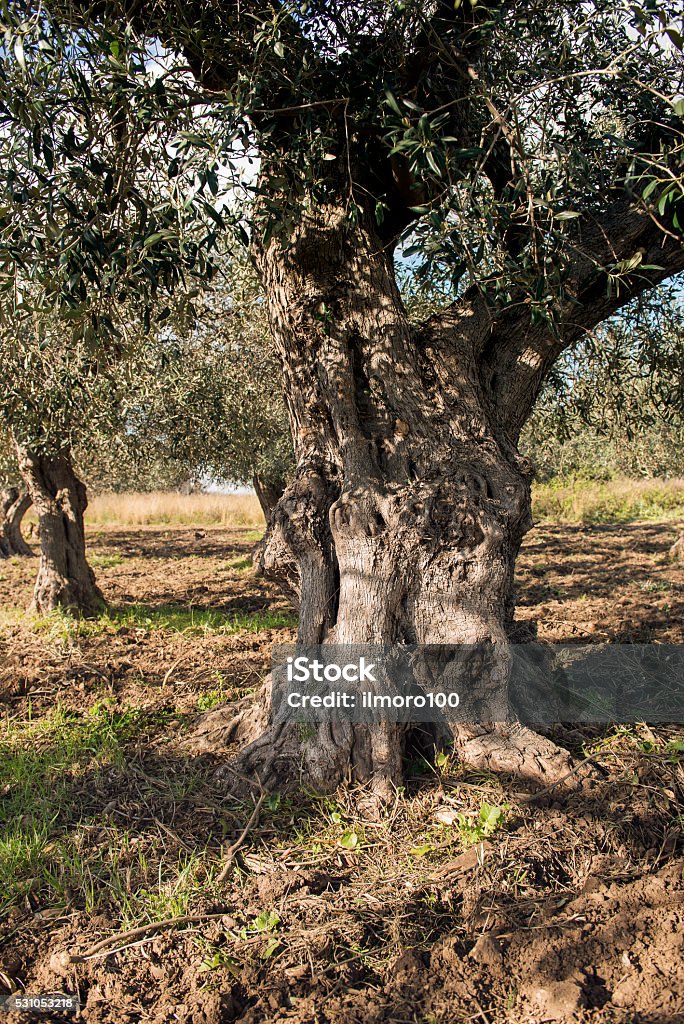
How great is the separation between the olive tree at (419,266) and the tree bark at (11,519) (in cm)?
1179

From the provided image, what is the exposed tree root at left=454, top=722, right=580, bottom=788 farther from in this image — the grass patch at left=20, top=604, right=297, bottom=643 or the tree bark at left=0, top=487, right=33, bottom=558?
the tree bark at left=0, top=487, right=33, bottom=558

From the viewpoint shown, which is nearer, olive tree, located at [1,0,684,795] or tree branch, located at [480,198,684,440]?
olive tree, located at [1,0,684,795]

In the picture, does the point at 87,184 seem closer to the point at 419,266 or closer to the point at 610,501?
the point at 419,266

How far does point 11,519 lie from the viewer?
14578 mm

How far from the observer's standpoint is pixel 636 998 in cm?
245

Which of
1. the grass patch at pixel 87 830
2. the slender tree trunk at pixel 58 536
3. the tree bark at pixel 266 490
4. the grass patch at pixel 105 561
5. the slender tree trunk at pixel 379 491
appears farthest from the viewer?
the grass patch at pixel 105 561

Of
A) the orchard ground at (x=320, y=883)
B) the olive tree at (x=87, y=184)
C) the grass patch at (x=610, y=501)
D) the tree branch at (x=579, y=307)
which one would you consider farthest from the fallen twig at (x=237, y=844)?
the grass patch at (x=610, y=501)

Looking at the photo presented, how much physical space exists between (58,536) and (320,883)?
20.2 ft

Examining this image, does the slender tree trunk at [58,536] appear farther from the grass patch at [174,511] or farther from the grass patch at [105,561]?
the grass patch at [174,511]

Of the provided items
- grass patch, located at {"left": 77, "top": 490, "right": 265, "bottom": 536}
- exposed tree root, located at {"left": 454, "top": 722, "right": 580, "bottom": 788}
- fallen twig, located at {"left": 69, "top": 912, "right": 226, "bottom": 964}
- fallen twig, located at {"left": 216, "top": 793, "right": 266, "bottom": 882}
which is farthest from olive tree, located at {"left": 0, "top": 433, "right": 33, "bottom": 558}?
fallen twig, located at {"left": 69, "top": 912, "right": 226, "bottom": 964}

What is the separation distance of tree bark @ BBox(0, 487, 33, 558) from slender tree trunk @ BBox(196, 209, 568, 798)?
1172 cm

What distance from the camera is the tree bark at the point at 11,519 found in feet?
47.8

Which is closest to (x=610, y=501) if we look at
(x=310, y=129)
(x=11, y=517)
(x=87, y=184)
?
(x=11, y=517)

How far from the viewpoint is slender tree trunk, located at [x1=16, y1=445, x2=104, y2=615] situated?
8.16 m
